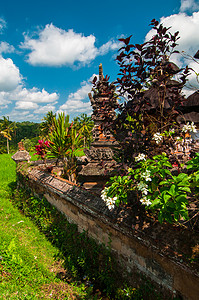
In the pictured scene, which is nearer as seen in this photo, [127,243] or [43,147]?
[127,243]

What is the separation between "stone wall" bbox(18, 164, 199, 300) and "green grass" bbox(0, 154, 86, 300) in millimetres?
934

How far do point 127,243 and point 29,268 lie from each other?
86.1 inches

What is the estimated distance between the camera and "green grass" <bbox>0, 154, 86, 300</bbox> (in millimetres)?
2998

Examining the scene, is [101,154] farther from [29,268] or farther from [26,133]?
[26,133]

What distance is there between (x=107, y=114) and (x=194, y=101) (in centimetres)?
346

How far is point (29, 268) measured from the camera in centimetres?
352

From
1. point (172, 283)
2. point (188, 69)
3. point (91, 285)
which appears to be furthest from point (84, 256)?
point (188, 69)

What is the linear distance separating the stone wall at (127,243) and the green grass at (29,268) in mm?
934

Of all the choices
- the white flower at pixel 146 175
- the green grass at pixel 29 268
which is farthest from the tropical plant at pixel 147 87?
the green grass at pixel 29 268

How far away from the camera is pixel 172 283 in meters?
2.21

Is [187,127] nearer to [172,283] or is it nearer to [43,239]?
[172,283]

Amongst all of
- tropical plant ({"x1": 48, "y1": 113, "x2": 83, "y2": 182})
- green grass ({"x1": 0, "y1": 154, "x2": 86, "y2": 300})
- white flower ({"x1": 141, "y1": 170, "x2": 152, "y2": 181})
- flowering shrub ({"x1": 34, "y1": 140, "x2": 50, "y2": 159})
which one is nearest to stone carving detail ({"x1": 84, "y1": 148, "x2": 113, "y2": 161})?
tropical plant ({"x1": 48, "y1": 113, "x2": 83, "y2": 182})

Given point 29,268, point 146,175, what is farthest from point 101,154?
point 146,175

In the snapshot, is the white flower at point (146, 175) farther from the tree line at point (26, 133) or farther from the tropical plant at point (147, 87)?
the tree line at point (26, 133)
